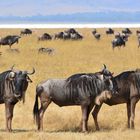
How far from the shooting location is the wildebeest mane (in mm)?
15359

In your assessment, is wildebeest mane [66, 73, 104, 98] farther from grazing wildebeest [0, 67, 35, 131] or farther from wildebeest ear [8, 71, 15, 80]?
wildebeest ear [8, 71, 15, 80]

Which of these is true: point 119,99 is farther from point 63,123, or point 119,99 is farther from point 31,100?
point 31,100

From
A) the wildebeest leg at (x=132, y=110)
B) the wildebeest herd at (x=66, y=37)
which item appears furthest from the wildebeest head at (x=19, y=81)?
the wildebeest herd at (x=66, y=37)

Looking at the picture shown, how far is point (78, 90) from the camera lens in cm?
1543

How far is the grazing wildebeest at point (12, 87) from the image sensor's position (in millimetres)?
14961

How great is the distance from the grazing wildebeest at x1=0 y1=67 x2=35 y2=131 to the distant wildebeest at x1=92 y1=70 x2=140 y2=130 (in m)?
2.20

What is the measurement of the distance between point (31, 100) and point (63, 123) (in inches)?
114

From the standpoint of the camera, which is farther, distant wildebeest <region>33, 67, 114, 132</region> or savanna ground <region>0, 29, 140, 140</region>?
distant wildebeest <region>33, 67, 114, 132</region>

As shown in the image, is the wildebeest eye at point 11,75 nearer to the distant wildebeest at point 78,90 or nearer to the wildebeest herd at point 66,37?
the distant wildebeest at point 78,90

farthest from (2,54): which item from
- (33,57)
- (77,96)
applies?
(77,96)

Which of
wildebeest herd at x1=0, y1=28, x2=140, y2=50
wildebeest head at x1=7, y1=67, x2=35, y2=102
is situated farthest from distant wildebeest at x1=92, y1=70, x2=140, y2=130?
wildebeest herd at x1=0, y1=28, x2=140, y2=50

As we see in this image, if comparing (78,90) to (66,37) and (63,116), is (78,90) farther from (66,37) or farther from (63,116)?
(66,37)

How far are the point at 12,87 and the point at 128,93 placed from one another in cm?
313

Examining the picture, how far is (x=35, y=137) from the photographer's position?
47.0 ft
